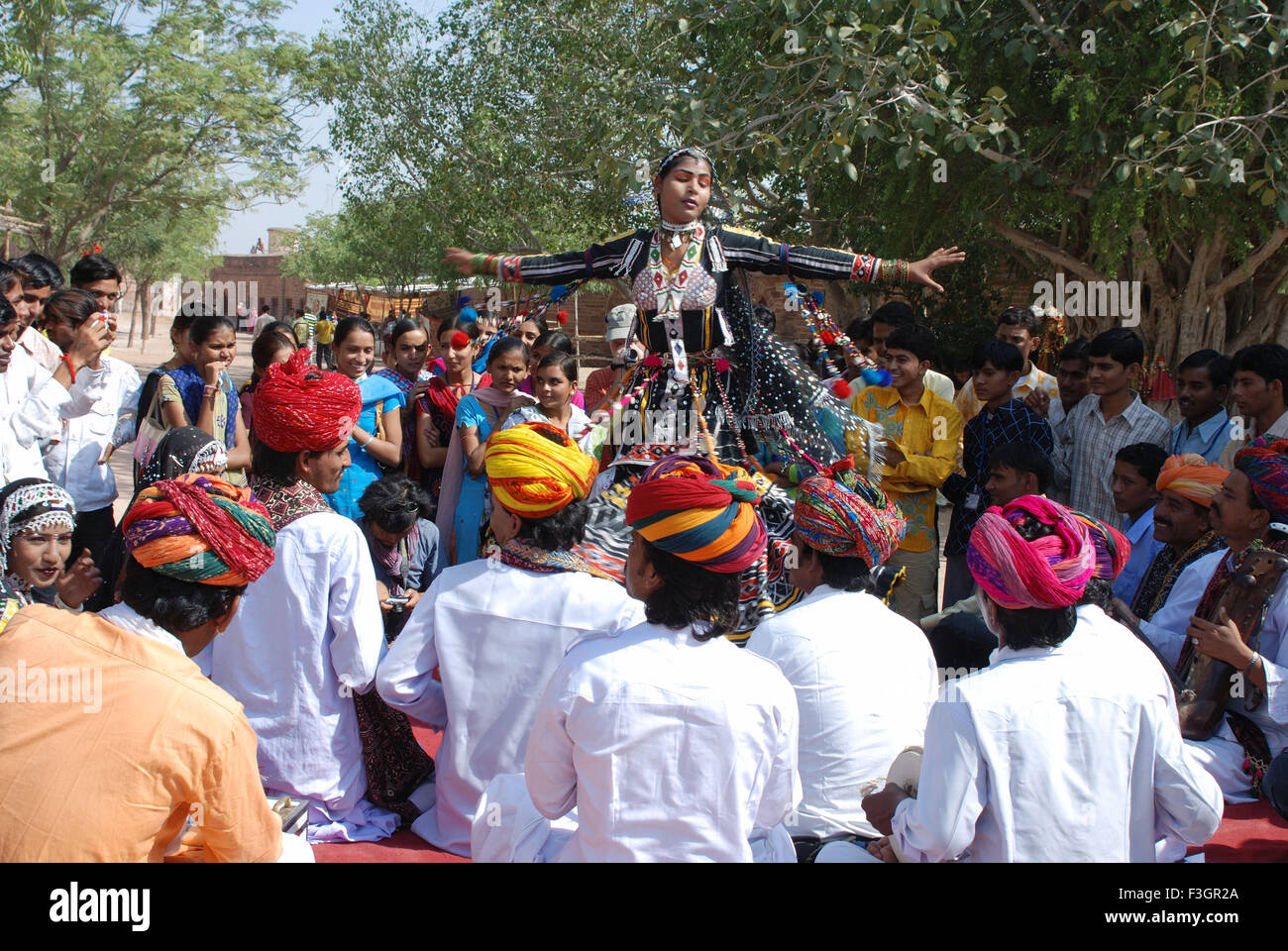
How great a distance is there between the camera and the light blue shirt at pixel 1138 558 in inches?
177

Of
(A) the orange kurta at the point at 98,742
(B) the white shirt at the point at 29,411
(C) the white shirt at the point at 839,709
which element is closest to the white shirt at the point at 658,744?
(C) the white shirt at the point at 839,709

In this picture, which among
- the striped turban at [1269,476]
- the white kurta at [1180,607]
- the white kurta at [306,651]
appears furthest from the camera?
the white kurta at [1180,607]

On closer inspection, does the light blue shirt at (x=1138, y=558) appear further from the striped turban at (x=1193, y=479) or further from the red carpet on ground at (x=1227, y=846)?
the red carpet on ground at (x=1227, y=846)

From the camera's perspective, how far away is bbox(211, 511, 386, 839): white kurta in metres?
3.21

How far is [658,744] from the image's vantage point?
7.43ft

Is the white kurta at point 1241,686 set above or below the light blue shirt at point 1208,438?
below

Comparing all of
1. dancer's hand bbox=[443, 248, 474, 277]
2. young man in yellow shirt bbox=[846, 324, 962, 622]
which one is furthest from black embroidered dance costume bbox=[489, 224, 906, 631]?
young man in yellow shirt bbox=[846, 324, 962, 622]

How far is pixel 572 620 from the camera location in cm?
315

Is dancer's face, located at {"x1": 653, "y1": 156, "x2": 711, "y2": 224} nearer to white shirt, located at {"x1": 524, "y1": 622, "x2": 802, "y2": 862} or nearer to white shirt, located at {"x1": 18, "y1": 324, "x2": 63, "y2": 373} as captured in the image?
white shirt, located at {"x1": 524, "y1": 622, "x2": 802, "y2": 862}

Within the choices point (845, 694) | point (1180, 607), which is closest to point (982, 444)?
point (1180, 607)

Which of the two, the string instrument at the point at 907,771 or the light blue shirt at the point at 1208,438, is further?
the light blue shirt at the point at 1208,438

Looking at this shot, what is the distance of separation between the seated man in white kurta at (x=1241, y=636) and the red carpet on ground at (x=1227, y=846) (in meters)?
0.08

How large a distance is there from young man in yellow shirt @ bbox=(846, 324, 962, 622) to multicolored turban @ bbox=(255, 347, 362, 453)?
286 cm
